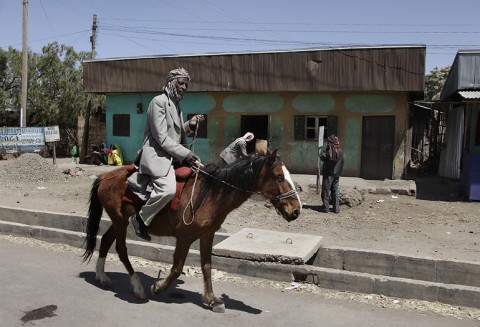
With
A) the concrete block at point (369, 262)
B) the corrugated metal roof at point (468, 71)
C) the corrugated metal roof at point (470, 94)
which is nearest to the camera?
the concrete block at point (369, 262)

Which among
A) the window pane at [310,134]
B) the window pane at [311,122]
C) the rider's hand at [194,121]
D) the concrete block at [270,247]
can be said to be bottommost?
the concrete block at [270,247]

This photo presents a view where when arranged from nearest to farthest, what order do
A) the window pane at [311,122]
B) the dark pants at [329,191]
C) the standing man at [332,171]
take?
the standing man at [332,171], the dark pants at [329,191], the window pane at [311,122]

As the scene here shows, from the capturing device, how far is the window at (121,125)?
20.2 m

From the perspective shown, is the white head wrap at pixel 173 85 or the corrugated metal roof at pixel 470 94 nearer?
the white head wrap at pixel 173 85

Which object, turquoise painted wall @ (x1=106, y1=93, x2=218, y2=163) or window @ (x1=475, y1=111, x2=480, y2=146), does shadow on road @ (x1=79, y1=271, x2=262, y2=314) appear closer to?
window @ (x1=475, y1=111, x2=480, y2=146)

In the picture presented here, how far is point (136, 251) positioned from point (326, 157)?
5.48 meters

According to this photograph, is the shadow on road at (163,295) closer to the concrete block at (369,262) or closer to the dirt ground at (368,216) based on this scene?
the concrete block at (369,262)

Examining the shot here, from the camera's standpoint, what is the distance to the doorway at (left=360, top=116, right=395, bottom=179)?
15781 millimetres

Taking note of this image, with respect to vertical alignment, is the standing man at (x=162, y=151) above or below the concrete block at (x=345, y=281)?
above

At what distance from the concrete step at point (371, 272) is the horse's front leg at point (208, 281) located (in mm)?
1191

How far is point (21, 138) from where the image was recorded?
60.0ft

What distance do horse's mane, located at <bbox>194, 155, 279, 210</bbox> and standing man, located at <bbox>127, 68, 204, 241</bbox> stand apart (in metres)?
0.26

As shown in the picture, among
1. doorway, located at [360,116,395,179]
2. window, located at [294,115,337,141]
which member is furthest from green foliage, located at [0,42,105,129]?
doorway, located at [360,116,395,179]

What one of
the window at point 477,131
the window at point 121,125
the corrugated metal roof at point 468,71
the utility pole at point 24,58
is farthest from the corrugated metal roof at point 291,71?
the utility pole at point 24,58
